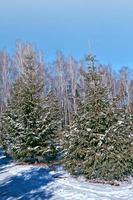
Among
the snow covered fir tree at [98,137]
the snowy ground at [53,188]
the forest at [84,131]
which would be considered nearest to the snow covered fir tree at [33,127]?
the forest at [84,131]

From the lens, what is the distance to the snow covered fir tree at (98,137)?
58.4ft

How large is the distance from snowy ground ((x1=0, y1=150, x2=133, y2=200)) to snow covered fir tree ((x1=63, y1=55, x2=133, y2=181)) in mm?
737

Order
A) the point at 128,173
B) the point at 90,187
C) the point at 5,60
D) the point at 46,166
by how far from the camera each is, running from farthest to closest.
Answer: the point at 5,60
the point at 46,166
the point at 128,173
the point at 90,187

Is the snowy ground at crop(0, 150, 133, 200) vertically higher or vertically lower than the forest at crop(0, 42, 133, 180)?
lower

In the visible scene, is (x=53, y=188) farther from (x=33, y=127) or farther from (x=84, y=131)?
(x=33, y=127)

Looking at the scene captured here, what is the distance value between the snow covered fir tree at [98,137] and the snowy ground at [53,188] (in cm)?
74

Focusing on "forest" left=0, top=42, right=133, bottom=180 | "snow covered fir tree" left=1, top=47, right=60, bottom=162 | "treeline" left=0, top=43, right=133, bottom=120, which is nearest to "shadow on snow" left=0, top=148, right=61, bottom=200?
"forest" left=0, top=42, right=133, bottom=180

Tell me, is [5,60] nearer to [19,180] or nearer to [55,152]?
[55,152]

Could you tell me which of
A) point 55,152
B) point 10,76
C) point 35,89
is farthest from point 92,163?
point 10,76

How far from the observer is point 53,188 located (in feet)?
53.0

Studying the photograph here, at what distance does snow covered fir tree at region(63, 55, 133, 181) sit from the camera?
17812 mm

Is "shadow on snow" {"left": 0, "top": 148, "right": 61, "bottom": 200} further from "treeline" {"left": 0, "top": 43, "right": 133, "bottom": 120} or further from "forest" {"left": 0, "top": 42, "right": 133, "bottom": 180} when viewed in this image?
"treeline" {"left": 0, "top": 43, "right": 133, "bottom": 120}

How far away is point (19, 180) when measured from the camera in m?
18.5

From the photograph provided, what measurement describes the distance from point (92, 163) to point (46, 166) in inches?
181
